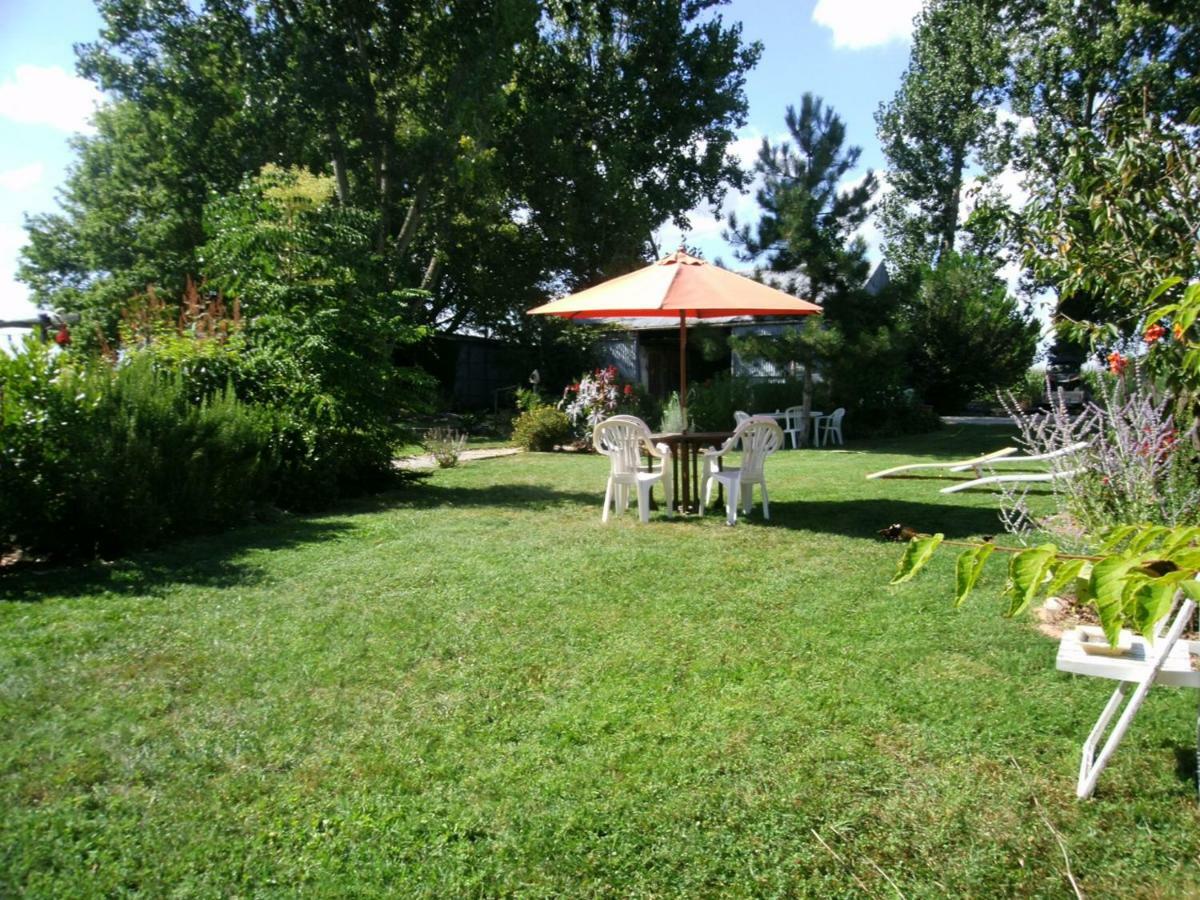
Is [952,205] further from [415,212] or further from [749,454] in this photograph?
[749,454]

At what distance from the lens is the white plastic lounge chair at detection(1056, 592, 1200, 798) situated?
2.71 m

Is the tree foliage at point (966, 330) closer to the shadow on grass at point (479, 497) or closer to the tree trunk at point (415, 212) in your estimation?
the tree trunk at point (415, 212)

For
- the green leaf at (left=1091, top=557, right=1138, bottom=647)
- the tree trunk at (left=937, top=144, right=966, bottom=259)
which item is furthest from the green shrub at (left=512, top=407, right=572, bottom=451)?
the tree trunk at (left=937, top=144, right=966, bottom=259)

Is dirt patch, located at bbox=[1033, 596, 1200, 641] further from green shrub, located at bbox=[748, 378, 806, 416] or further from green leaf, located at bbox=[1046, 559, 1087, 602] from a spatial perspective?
green shrub, located at bbox=[748, 378, 806, 416]

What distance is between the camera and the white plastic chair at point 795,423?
1692cm

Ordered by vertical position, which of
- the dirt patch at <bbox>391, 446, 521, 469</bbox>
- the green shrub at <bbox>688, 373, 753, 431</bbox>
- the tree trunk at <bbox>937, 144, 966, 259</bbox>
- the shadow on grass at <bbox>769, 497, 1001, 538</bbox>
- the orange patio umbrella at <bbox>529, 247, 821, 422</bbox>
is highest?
the tree trunk at <bbox>937, 144, 966, 259</bbox>

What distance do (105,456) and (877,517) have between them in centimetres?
637

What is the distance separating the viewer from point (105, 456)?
634 centimetres

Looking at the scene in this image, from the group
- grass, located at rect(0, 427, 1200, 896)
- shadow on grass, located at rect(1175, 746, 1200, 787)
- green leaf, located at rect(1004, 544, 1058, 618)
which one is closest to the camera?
green leaf, located at rect(1004, 544, 1058, 618)

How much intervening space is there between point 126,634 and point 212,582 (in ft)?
3.61

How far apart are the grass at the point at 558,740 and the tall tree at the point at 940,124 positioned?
1910cm

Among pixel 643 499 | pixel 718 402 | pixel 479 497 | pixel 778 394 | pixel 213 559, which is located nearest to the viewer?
pixel 213 559

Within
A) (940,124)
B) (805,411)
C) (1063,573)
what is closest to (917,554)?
(1063,573)

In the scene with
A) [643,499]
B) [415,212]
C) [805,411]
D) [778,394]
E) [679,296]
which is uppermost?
[415,212]
